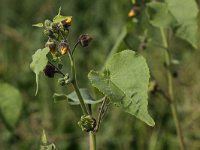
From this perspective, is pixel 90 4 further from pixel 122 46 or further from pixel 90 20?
pixel 122 46

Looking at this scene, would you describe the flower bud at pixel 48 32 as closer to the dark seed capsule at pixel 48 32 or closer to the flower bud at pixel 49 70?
the dark seed capsule at pixel 48 32

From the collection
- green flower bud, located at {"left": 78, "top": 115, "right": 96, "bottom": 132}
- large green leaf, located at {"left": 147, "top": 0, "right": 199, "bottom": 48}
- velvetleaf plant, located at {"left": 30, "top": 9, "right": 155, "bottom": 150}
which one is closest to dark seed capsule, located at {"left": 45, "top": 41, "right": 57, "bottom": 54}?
velvetleaf plant, located at {"left": 30, "top": 9, "right": 155, "bottom": 150}

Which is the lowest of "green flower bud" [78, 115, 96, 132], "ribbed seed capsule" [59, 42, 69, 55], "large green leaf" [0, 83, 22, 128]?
"large green leaf" [0, 83, 22, 128]

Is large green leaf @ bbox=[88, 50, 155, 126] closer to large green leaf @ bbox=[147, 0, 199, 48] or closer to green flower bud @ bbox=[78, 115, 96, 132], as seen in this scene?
green flower bud @ bbox=[78, 115, 96, 132]

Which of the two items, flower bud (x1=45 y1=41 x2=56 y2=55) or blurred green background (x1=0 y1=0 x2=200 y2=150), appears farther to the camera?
blurred green background (x1=0 y1=0 x2=200 y2=150)

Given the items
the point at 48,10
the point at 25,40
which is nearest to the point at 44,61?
the point at 25,40
